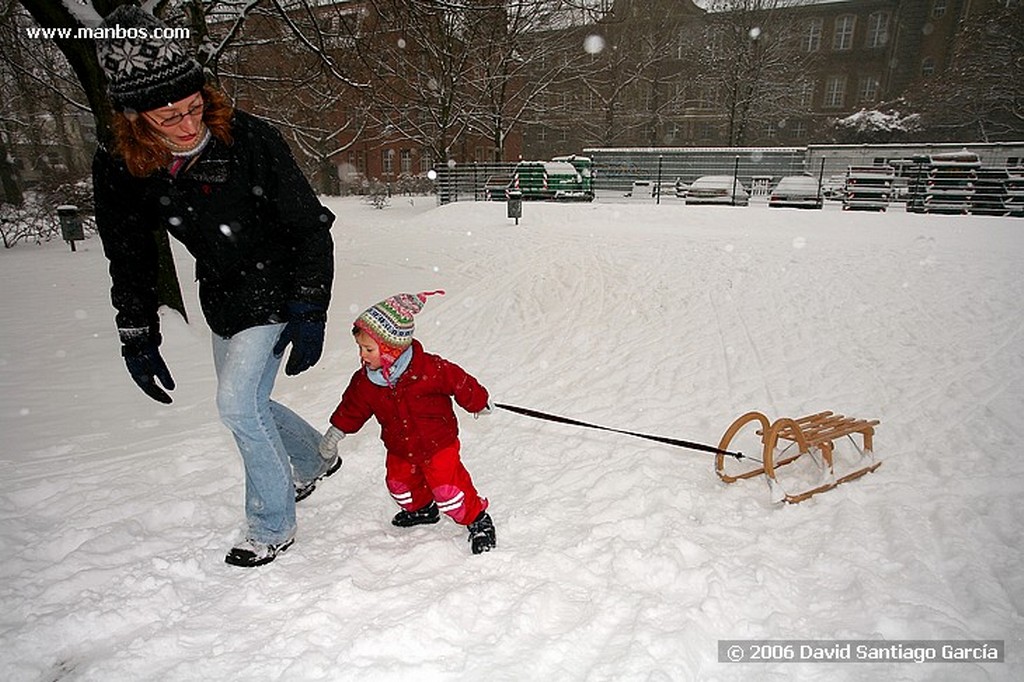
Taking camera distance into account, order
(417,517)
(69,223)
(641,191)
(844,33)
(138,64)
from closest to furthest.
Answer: (138,64), (417,517), (69,223), (641,191), (844,33)

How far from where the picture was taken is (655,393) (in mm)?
5504

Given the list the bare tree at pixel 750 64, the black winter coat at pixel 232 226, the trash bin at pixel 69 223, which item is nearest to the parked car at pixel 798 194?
the bare tree at pixel 750 64

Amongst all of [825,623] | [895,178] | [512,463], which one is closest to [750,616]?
[825,623]

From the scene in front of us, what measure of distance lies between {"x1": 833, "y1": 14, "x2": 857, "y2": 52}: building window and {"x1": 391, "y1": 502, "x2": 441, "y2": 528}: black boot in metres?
49.7

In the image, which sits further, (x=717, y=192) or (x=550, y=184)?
(x=550, y=184)

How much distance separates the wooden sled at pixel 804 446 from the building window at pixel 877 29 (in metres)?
48.1

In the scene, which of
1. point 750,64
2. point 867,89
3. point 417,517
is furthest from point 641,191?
point 417,517

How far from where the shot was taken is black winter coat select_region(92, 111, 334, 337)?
2.46 metres

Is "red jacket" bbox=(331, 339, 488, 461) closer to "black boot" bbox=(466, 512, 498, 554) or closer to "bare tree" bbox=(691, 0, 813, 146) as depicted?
"black boot" bbox=(466, 512, 498, 554)

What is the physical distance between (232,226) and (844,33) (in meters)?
50.6

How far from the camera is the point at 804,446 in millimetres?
3637

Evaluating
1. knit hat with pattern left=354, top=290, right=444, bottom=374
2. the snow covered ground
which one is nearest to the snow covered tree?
the snow covered ground

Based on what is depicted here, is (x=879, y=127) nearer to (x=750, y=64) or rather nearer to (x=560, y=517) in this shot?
(x=750, y=64)

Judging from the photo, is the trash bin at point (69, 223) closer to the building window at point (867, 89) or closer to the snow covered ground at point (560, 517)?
the snow covered ground at point (560, 517)
